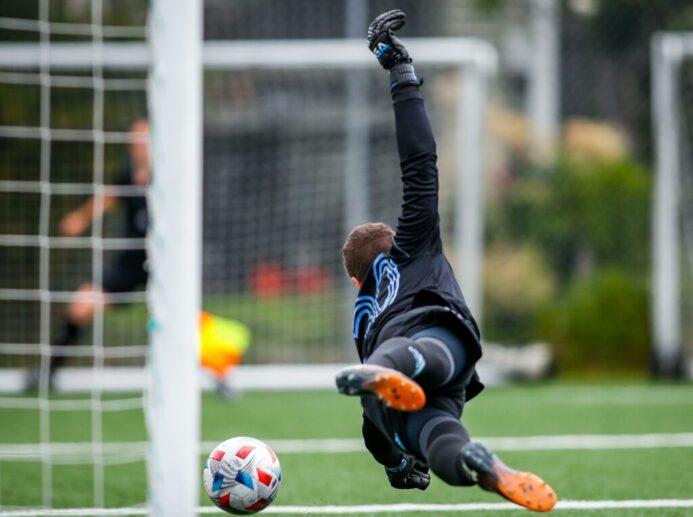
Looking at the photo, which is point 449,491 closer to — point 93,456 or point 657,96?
point 93,456

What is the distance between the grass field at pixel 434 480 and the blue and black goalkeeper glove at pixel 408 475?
0.87 feet

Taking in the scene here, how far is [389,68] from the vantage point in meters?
4.32

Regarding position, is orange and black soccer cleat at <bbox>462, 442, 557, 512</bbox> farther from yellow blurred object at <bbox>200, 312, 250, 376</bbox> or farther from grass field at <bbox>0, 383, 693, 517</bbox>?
yellow blurred object at <bbox>200, 312, 250, 376</bbox>

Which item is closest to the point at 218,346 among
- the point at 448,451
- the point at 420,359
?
the point at 420,359

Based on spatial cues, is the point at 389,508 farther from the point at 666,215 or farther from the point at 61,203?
the point at 61,203

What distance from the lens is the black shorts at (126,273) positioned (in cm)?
893

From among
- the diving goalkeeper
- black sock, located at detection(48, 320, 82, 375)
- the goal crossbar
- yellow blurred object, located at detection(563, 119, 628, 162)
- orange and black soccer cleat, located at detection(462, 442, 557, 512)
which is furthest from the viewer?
yellow blurred object, located at detection(563, 119, 628, 162)

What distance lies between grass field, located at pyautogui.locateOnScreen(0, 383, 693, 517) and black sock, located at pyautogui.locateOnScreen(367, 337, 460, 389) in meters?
1.05

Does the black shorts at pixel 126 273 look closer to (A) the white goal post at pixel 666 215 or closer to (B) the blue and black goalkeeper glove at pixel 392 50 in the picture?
A: (A) the white goal post at pixel 666 215

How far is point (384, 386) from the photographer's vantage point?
366 cm

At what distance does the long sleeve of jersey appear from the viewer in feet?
13.8

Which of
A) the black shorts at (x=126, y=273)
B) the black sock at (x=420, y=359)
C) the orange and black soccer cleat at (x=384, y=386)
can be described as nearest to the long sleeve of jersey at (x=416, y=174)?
the black sock at (x=420, y=359)

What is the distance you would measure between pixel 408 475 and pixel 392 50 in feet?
5.46

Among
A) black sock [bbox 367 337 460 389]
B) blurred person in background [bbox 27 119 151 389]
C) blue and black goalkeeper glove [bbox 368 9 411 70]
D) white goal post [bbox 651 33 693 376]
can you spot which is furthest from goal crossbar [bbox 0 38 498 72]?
black sock [bbox 367 337 460 389]
